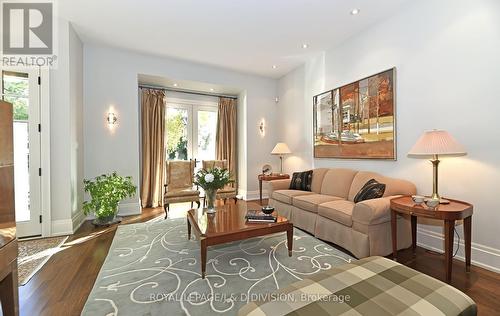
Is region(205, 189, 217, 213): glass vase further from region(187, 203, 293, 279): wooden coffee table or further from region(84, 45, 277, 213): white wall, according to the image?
region(84, 45, 277, 213): white wall

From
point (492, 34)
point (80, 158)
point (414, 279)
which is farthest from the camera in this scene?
point (80, 158)

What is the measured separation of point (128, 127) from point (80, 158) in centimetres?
97

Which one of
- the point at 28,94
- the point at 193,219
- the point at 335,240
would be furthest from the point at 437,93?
the point at 28,94

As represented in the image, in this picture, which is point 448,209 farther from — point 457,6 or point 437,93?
point 457,6

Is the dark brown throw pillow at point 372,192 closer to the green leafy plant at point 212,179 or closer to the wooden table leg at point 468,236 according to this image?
the wooden table leg at point 468,236

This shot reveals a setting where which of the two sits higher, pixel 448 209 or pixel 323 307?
pixel 448 209

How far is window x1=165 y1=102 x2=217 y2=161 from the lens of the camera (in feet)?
18.2

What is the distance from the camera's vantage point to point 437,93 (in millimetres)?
2750

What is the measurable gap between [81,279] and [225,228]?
4.74ft

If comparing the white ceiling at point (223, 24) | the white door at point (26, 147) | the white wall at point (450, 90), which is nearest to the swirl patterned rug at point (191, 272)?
the white door at point (26, 147)

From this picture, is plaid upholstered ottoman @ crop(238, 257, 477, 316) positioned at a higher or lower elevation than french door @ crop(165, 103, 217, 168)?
lower

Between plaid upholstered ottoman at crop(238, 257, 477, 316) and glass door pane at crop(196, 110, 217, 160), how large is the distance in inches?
191

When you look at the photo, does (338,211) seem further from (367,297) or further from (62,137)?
(62,137)

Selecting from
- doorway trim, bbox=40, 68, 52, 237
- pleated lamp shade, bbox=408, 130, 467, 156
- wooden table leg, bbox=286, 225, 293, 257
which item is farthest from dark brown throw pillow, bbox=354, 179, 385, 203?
doorway trim, bbox=40, 68, 52, 237
